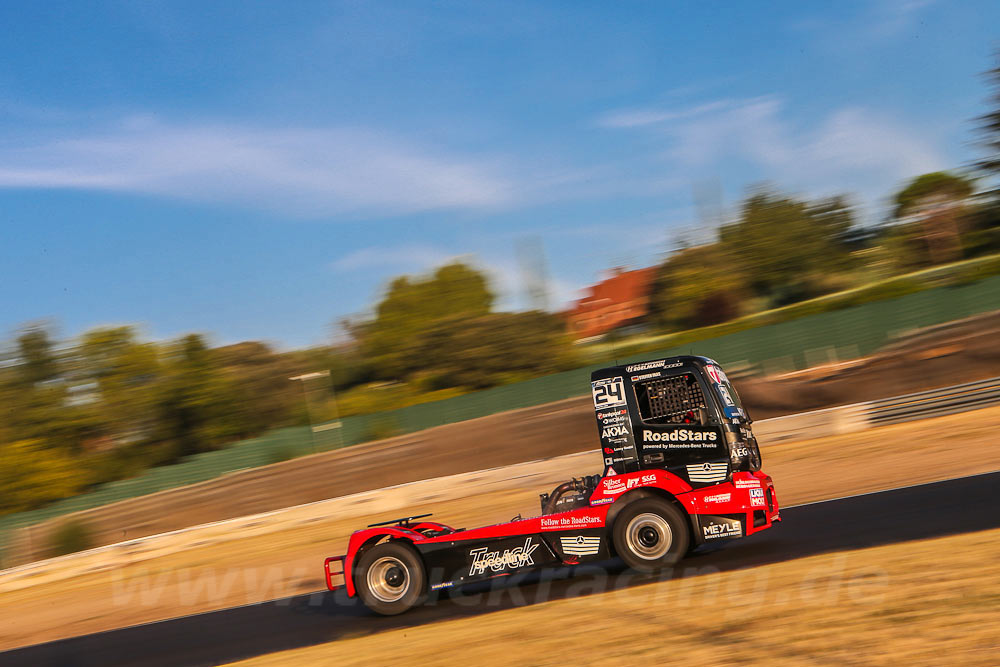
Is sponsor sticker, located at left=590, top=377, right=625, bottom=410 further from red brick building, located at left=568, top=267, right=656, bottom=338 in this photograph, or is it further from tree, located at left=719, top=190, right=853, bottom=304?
tree, located at left=719, top=190, right=853, bottom=304

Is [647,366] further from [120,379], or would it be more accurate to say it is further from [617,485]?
[120,379]

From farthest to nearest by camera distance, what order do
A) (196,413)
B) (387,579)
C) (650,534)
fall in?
(196,413) → (387,579) → (650,534)

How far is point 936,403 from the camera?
57.9 feet

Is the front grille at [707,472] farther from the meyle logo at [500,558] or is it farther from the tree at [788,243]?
the tree at [788,243]

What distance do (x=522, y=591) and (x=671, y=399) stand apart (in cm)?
267

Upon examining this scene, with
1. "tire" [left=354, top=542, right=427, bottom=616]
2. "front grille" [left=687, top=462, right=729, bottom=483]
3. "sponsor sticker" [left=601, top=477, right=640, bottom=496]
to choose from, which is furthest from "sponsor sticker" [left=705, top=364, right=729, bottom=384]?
"tire" [left=354, top=542, right=427, bottom=616]

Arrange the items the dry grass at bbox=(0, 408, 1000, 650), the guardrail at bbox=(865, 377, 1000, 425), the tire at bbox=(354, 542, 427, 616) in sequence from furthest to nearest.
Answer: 1. the guardrail at bbox=(865, 377, 1000, 425)
2. the dry grass at bbox=(0, 408, 1000, 650)
3. the tire at bbox=(354, 542, 427, 616)

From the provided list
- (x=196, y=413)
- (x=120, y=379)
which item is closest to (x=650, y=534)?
(x=196, y=413)

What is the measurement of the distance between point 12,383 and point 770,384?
34.9 metres

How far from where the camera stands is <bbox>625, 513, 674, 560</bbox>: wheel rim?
330 inches

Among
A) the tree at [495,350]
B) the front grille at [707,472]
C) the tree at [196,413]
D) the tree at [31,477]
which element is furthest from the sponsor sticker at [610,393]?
the tree at [196,413]

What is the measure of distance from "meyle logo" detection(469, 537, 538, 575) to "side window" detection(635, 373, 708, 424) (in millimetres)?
1867

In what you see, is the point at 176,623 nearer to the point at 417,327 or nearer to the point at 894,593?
the point at 894,593

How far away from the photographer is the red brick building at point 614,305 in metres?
44.0
